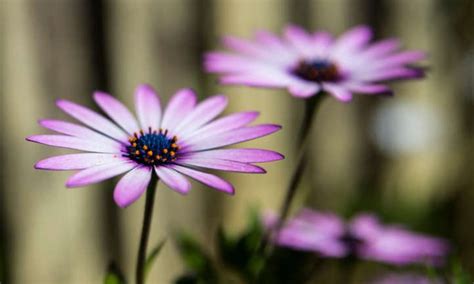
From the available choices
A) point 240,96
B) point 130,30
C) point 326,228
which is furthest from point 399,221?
point 326,228

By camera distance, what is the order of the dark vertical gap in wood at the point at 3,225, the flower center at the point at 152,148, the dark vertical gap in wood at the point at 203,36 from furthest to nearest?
the dark vertical gap in wood at the point at 203,36 → the dark vertical gap in wood at the point at 3,225 → the flower center at the point at 152,148

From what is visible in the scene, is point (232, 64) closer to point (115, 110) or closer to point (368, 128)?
point (115, 110)

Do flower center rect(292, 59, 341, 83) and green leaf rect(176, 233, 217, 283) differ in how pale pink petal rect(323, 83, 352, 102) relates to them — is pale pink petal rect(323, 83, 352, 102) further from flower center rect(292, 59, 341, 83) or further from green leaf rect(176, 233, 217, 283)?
green leaf rect(176, 233, 217, 283)

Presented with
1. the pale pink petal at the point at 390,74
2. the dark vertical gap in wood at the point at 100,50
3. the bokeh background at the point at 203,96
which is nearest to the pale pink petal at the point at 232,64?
the pale pink petal at the point at 390,74

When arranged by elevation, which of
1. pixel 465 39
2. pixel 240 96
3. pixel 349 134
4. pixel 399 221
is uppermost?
pixel 465 39

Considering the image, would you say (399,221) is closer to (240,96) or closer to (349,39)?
(240,96)

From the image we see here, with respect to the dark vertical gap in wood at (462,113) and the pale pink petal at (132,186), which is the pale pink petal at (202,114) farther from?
the dark vertical gap in wood at (462,113)
